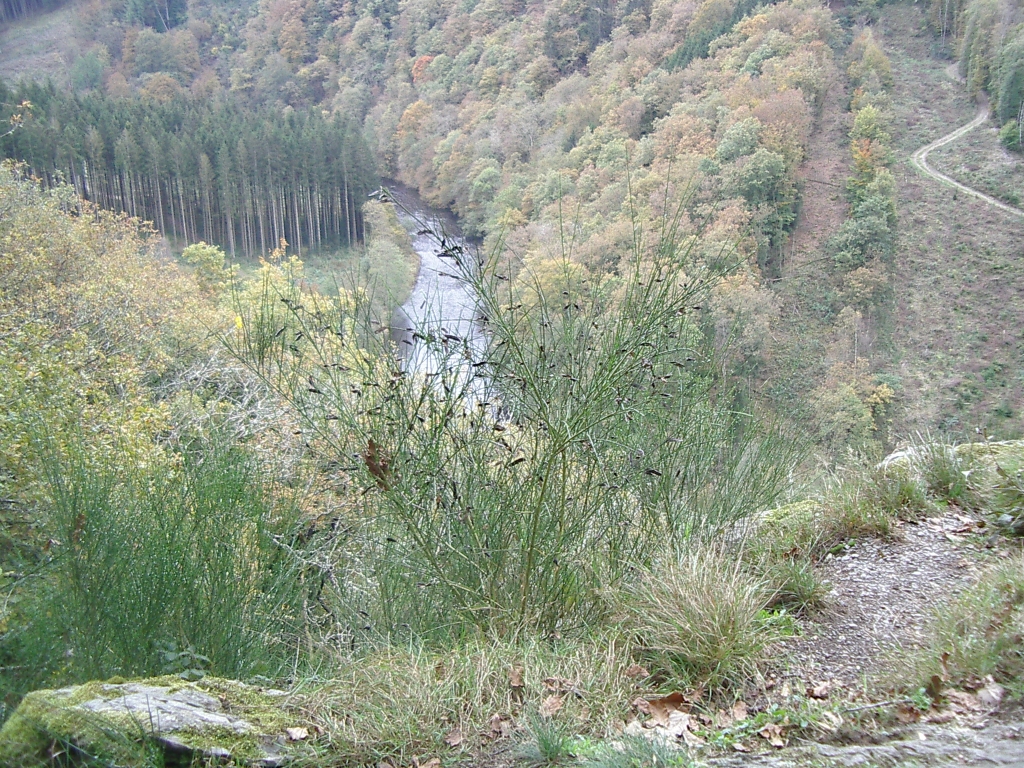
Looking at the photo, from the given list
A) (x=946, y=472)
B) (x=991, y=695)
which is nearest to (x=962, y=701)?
(x=991, y=695)

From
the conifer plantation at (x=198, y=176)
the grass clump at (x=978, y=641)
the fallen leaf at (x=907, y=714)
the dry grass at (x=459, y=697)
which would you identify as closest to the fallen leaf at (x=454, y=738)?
the dry grass at (x=459, y=697)

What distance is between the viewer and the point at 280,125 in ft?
144

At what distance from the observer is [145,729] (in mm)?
2125

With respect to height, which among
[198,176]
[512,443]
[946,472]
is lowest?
[946,472]

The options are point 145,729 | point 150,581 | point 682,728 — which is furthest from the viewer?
point 150,581

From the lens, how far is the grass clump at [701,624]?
2682mm

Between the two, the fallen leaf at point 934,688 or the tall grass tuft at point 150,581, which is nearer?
the fallen leaf at point 934,688

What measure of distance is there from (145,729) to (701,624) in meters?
1.97

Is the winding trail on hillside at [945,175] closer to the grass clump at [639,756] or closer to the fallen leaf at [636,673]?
the fallen leaf at [636,673]

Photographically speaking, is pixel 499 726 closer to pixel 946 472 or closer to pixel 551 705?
pixel 551 705

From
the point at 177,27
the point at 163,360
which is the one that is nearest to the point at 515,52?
the point at 177,27

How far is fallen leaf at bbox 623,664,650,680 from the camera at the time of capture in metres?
2.67

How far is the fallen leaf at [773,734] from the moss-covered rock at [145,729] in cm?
149

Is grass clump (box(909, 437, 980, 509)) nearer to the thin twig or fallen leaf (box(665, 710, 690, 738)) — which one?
the thin twig
